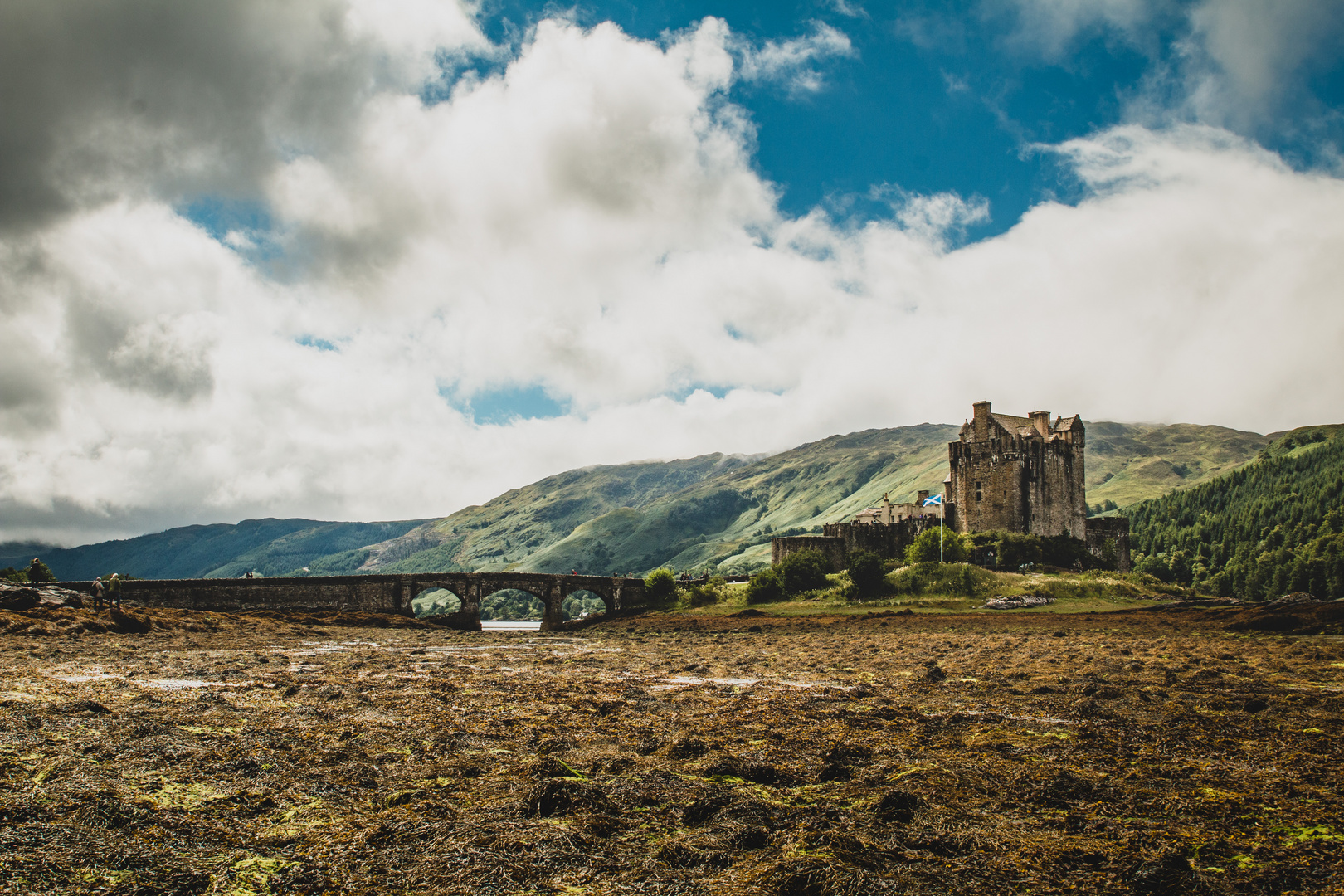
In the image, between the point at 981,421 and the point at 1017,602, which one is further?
the point at 981,421

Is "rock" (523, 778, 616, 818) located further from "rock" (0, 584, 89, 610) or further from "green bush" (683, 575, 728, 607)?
"green bush" (683, 575, 728, 607)

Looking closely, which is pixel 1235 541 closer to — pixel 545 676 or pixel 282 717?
pixel 545 676

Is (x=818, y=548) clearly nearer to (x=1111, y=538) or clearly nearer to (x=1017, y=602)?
(x=1017, y=602)

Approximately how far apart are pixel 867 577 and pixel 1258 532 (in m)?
123

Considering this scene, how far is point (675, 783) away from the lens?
12.9 metres

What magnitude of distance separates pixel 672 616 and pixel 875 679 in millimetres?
62315

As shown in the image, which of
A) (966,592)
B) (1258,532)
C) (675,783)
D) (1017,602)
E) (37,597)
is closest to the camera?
(675,783)

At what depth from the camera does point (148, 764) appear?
536 inches

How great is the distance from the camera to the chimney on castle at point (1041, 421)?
9631 centimetres

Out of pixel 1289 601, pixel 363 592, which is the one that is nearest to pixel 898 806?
pixel 1289 601

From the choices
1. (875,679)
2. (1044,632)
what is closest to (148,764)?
(875,679)

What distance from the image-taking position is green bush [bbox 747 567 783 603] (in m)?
90.1

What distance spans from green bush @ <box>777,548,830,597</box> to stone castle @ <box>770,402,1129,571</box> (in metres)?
3.84

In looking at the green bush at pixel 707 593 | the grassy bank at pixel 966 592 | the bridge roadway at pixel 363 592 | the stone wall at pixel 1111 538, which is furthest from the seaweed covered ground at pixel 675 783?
the stone wall at pixel 1111 538
